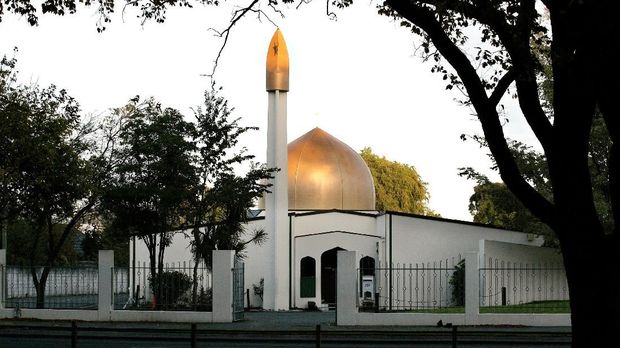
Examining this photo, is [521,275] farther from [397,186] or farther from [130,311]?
[397,186]

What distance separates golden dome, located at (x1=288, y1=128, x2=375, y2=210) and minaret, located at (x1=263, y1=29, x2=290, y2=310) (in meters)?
6.22

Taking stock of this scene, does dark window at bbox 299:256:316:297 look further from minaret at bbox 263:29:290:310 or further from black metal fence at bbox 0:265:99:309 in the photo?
black metal fence at bbox 0:265:99:309

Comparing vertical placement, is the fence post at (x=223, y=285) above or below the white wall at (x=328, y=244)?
below

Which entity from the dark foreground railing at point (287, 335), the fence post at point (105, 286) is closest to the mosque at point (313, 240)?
the fence post at point (105, 286)

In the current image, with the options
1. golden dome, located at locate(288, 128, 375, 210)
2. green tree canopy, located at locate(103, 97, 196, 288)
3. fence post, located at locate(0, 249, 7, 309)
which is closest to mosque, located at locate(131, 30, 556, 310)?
golden dome, located at locate(288, 128, 375, 210)

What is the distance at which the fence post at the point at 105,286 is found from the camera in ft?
95.3

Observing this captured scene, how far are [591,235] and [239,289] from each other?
→ 1835 centimetres

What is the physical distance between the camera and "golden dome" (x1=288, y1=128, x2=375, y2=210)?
50062 mm

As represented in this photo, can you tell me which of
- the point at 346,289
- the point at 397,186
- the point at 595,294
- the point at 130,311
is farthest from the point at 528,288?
the point at 397,186

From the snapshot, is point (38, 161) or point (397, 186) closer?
point (38, 161)

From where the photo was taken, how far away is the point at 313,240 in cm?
4481

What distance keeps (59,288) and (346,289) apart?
31.7 ft

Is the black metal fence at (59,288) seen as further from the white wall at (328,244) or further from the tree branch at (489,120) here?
the tree branch at (489,120)

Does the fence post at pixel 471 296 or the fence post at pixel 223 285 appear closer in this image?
the fence post at pixel 471 296
